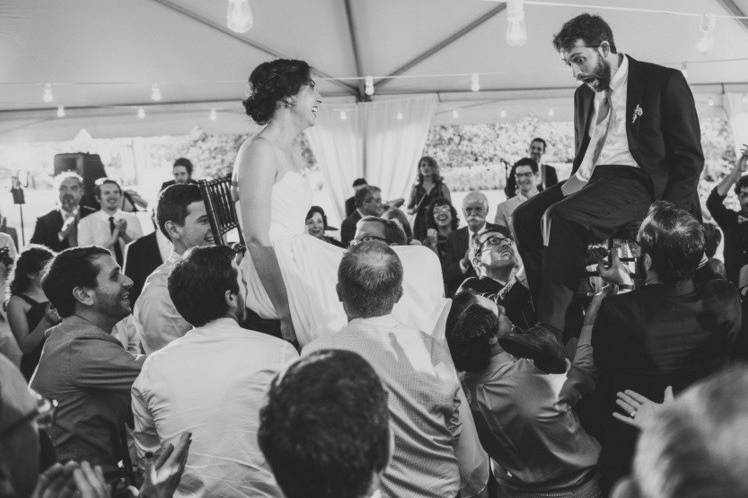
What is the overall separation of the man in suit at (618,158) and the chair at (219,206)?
1406mm

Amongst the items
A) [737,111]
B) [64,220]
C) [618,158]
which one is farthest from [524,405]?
[737,111]

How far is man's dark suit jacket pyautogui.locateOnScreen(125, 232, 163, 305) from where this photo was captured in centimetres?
506

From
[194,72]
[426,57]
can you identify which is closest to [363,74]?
[426,57]

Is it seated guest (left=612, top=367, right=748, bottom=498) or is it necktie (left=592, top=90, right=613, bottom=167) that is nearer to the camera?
seated guest (left=612, top=367, right=748, bottom=498)

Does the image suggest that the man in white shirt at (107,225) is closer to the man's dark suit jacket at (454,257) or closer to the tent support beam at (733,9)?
the man's dark suit jacket at (454,257)

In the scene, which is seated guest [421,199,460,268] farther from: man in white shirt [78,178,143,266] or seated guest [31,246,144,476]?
seated guest [31,246,144,476]

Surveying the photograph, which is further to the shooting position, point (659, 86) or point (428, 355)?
point (659, 86)

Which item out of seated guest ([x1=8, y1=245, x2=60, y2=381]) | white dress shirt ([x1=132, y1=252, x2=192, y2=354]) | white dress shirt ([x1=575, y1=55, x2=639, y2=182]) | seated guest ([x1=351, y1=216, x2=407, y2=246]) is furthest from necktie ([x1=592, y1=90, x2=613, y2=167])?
seated guest ([x1=8, y1=245, x2=60, y2=381])

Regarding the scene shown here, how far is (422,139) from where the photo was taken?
37.1ft

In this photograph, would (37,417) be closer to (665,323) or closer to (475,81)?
(665,323)

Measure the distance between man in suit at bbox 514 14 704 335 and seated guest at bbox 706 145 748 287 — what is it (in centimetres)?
299

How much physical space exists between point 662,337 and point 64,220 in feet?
19.6

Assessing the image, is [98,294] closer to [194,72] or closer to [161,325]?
[161,325]

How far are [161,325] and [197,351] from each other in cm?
107
